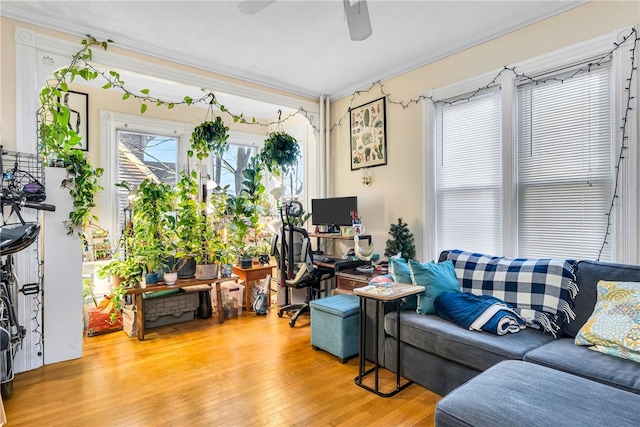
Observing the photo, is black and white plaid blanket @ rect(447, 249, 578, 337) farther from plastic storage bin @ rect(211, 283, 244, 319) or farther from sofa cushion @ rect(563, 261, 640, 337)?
plastic storage bin @ rect(211, 283, 244, 319)

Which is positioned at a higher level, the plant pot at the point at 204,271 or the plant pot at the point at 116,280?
the plant pot at the point at 204,271

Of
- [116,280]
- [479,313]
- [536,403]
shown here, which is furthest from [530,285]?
[116,280]

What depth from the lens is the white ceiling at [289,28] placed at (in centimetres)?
259

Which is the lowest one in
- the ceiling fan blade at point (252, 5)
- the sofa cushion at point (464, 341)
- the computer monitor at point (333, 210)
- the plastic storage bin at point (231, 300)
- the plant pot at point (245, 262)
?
the plastic storage bin at point (231, 300)

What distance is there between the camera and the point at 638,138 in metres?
2.27

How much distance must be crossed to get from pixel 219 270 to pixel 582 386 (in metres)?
3.37

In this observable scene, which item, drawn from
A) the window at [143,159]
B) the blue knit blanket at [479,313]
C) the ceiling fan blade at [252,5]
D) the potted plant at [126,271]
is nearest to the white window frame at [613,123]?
the blue knit blanket at [479,313]

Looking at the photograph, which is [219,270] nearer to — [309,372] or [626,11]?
[309,372]

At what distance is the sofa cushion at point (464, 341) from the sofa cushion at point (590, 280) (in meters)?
0.19

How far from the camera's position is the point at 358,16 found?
1.96m

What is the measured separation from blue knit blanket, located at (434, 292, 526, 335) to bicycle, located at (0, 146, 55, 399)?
259cm

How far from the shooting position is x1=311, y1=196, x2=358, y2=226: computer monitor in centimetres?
396

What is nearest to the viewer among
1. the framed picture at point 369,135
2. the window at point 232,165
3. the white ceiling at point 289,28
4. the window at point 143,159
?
the white ceiling at point 289,28

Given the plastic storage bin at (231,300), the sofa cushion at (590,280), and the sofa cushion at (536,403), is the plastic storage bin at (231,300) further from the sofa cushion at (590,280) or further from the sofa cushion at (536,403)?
the sofa cushion at (590,280)
